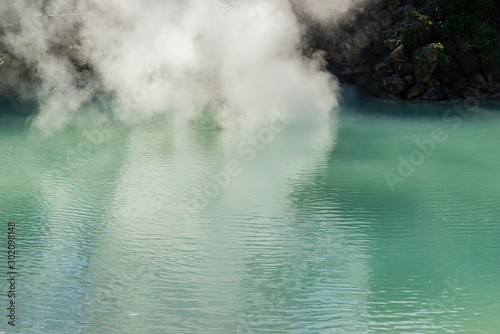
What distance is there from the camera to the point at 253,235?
9.26m

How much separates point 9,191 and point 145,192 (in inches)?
97.7

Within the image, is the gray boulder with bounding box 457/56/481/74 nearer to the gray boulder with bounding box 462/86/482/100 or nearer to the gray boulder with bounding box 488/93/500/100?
the gray boulder with bounding box 462/86/482/100

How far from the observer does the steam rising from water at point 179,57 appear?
2206 centimetres

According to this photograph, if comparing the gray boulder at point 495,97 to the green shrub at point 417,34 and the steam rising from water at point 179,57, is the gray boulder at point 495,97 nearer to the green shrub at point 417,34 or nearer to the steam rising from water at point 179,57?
the green shrub at point 417,34

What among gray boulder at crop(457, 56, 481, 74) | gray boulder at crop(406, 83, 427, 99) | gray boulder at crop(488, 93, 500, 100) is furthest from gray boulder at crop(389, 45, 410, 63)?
gray boulder at crop(488, 93, 500, 100)

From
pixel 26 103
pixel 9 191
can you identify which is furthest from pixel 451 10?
pixel 9 191

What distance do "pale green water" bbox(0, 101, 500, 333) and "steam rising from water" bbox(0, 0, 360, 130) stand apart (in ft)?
17.5

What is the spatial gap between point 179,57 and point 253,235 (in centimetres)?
1654

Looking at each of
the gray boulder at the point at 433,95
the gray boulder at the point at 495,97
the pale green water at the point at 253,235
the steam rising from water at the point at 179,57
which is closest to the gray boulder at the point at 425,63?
the gray boulder at the point at 433,95

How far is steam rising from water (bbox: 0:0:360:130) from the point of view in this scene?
22062 mm

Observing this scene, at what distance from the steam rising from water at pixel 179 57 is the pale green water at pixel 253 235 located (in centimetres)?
532

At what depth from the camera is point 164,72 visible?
24547mm

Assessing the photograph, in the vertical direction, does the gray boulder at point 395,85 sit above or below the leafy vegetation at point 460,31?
below

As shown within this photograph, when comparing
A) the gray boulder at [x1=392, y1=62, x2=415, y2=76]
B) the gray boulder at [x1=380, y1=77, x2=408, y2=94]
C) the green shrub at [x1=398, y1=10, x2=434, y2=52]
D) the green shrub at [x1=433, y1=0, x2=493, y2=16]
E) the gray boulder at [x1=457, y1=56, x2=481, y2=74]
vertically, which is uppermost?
the green shrub at [x1=433, y1=0, x2=493, y2=16]
